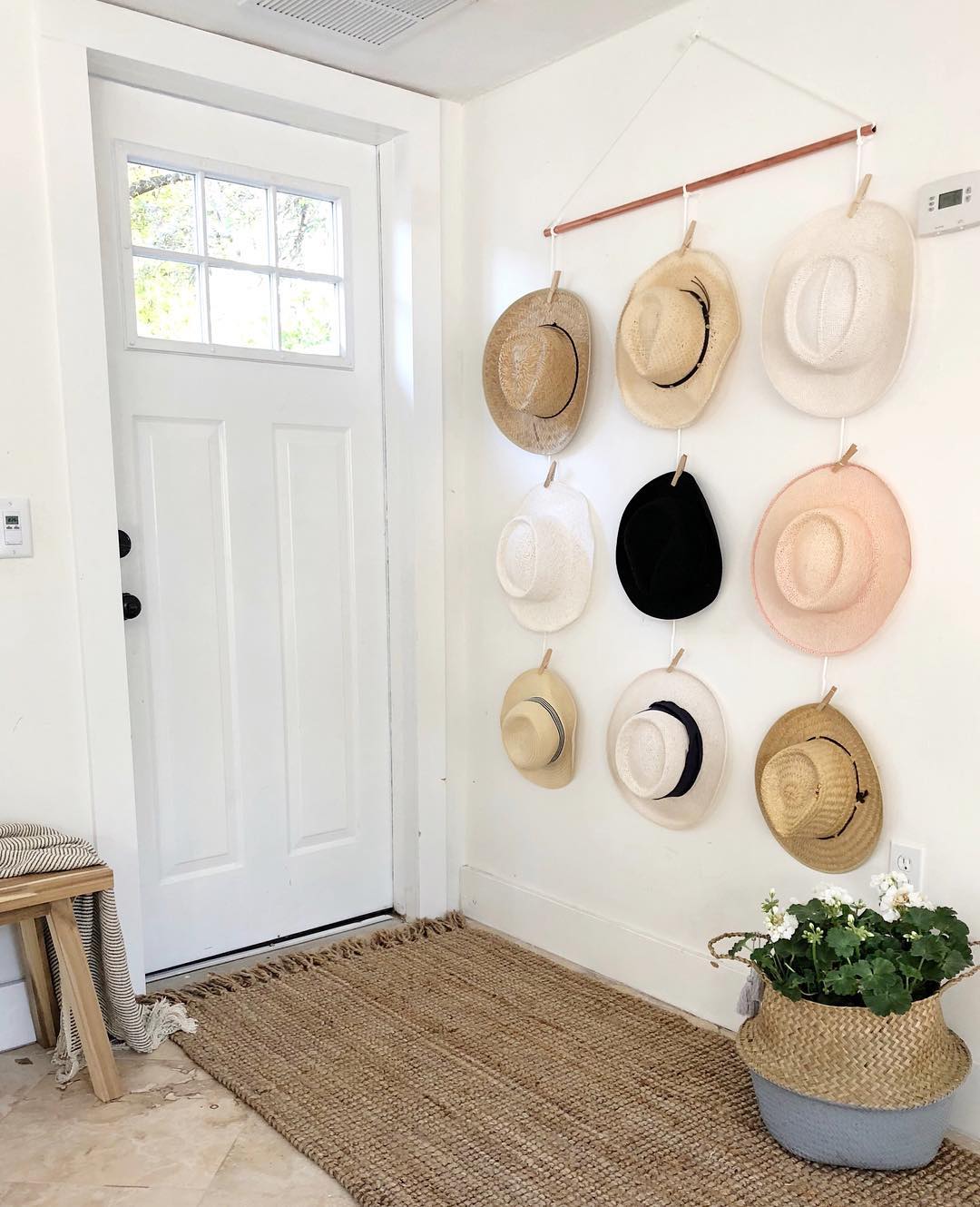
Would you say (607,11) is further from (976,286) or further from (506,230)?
(976,286)

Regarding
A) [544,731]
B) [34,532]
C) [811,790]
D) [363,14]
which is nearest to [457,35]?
[363,14]

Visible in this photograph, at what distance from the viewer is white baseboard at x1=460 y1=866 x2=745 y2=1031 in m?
2.16

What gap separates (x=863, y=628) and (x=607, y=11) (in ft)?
4.44

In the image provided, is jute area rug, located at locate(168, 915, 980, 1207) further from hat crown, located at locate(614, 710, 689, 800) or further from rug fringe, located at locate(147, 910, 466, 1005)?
hat crown, located at locate(614, 710, 689, 800)

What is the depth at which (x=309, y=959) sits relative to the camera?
8.13ft

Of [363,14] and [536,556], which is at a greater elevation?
[363,14]

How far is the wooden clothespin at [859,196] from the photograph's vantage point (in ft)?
5.93

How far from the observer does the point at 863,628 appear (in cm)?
184

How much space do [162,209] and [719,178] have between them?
1.21 metres

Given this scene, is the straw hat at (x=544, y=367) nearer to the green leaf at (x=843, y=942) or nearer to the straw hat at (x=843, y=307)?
the straw hat at (x=843, y=307)

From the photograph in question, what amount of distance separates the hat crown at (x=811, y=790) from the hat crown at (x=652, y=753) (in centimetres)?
25

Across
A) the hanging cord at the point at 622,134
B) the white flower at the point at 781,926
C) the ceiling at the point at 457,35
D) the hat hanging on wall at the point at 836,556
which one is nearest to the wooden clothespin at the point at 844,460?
the hat hanging on wall at the point at 836,556

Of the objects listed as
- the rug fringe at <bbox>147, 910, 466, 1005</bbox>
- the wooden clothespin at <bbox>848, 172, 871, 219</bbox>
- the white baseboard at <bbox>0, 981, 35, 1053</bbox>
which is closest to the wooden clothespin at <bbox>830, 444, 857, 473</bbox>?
the wooden clothespin at <bbox>848, 172, 871, 219</bbox>

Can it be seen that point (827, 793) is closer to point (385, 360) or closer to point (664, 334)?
point (664, 334)
